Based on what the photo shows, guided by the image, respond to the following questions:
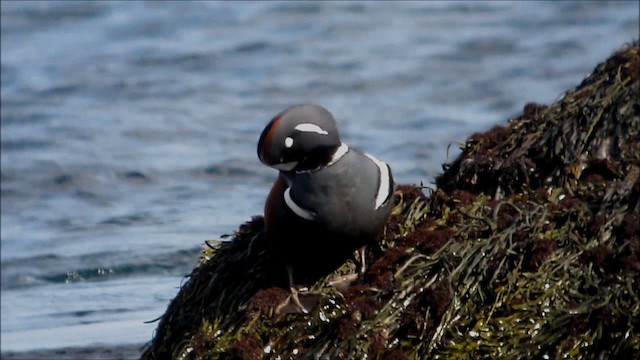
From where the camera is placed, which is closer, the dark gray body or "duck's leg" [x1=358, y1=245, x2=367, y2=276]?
the dark gray body

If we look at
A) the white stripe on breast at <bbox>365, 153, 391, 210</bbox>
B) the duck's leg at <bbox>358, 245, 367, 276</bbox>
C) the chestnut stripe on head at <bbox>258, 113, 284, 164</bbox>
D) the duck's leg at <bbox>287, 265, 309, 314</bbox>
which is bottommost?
the duck's leg at <bbox>287, 265, 309, 314</bbox>

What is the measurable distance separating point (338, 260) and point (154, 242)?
4.52 m

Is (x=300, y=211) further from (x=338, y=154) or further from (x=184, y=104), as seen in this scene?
(x=184, y=104)

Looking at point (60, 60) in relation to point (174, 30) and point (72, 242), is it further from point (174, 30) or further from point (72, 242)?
point (72, 242)

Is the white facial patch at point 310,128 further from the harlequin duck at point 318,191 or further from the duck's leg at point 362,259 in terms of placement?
the duck's leg at point 362,259

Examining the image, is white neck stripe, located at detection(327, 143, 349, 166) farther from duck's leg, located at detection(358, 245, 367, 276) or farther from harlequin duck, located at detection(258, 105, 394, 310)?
duck's leg, located at detection(358, 245, 367, 276)

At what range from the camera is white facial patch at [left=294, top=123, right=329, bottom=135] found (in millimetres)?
4512

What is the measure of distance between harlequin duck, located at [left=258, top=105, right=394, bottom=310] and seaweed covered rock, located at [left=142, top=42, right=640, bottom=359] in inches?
6.4

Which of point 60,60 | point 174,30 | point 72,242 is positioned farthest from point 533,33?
point 72,242

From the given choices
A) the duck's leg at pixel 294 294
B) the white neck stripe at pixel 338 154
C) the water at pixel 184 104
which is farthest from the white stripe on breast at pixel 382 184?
the water at pixel 184 104

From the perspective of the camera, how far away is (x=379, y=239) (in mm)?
4707

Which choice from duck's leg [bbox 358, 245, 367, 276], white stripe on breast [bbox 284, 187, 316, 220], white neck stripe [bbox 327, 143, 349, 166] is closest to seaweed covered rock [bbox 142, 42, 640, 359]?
duck's leg [bbox 358, 245, 367, 276]

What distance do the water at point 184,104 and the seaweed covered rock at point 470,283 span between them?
2.15 metres

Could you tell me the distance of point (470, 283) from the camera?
4.43 m
